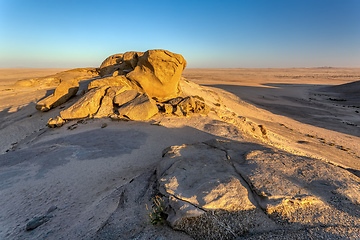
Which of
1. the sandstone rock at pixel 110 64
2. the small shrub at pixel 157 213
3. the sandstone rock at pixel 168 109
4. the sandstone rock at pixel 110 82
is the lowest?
the small shrub at pixel 157 213

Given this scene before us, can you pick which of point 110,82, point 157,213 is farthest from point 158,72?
point 157,213

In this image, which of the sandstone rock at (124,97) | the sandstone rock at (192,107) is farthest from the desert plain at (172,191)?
the sandstone rock at (124,97)

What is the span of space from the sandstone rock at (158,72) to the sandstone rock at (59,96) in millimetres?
5058

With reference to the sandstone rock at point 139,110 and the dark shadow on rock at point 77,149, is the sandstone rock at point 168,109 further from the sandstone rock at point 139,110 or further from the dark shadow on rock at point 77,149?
the dark shadow on rock at point 77,149

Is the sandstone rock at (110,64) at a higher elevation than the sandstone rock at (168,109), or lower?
higher

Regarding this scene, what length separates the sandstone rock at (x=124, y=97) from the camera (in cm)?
1082

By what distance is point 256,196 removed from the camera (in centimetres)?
308

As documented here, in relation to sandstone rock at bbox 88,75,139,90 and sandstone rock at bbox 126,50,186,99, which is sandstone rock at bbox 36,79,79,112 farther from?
sandstone rock at bbox 126,50,186,99

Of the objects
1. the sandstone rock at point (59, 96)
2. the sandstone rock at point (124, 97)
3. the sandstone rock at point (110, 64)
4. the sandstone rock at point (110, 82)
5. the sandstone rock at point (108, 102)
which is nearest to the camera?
the sandstone rock at point (108, 102)

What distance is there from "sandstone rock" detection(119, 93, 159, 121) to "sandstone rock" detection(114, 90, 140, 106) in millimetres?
588

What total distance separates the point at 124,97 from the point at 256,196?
375 inches

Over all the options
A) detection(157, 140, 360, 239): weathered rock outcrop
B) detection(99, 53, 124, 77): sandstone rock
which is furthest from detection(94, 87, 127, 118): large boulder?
detection(99, 53, 124, 77): sandstone rock

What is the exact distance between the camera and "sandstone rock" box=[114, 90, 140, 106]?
1082 cm

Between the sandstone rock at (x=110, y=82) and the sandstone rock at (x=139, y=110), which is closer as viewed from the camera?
the sandstone rock at (x=139, y=110)
